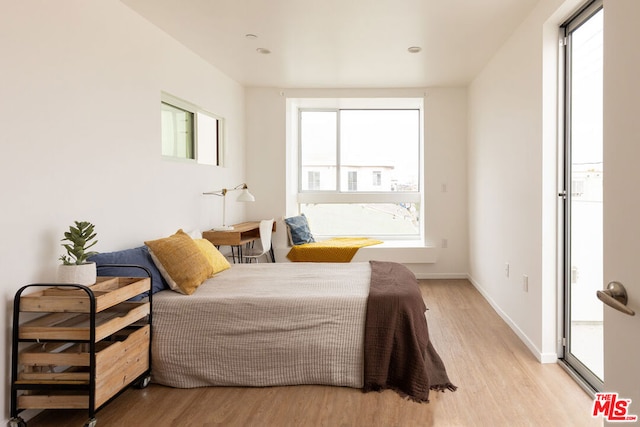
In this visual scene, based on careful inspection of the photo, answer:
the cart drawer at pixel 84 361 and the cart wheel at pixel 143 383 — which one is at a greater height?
the cart drawer at pixel 84 361

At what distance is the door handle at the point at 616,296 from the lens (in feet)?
3.10

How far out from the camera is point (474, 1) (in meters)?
2.94

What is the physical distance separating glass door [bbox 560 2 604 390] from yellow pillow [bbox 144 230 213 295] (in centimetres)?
247

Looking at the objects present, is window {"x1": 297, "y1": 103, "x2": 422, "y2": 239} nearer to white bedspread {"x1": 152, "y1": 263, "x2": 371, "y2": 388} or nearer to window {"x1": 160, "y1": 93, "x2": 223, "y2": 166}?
window {"x1": 160, "y1": 93, "x2": 223, "y2": 166}

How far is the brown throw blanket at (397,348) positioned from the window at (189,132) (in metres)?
2.24

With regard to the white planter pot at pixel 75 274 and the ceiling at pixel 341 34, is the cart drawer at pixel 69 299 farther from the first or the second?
the ceiling at pixel 341 34

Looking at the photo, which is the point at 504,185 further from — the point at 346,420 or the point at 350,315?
the point at 346,420

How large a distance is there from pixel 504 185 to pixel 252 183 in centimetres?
310

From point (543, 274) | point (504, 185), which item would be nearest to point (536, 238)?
point (543, 274)

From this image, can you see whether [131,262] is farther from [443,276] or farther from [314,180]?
[443,276]

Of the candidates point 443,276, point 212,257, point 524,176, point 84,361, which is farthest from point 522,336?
point 84,361

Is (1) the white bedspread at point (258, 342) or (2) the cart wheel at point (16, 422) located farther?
(1) the white bedspread at point (258, 342)

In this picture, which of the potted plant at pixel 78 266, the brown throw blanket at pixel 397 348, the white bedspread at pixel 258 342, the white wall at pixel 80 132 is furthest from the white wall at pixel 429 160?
the potted plant at pixel 78 266

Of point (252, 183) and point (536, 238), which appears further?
point (252, 183)
